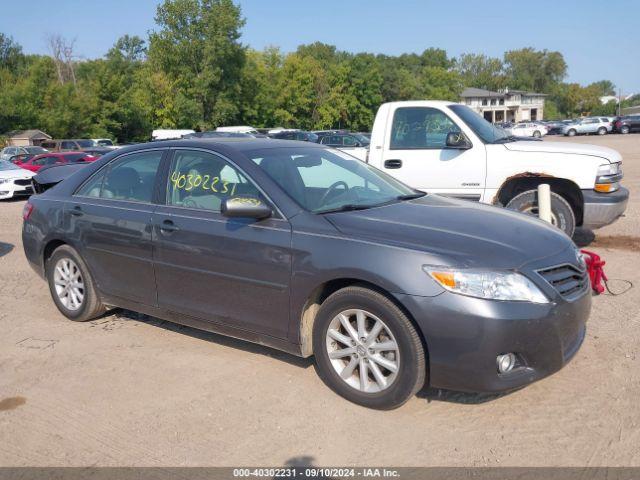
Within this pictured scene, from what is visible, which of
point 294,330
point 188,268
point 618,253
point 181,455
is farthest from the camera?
point 618,253

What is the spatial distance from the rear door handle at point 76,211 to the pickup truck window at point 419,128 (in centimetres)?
418

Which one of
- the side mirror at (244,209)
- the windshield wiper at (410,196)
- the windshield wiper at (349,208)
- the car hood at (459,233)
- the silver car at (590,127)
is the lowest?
the silver car at (590,127)

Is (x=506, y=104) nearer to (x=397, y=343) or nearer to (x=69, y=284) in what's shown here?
(x=69, y=284)

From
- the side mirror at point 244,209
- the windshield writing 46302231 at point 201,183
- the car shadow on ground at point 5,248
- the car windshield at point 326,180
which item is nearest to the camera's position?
the side mirror at point 244,209

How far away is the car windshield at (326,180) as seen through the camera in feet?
14.1

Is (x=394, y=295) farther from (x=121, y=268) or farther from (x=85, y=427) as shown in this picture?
(x=121, y=268)

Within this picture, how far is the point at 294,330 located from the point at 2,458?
1.82 meters

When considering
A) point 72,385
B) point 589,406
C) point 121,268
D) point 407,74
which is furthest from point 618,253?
point 407,74

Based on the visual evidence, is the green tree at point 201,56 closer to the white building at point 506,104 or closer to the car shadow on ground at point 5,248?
the car shadow on ground at point 5,248

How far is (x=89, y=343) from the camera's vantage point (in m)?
5.05

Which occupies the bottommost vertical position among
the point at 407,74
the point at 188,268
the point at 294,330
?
the point at 294,330

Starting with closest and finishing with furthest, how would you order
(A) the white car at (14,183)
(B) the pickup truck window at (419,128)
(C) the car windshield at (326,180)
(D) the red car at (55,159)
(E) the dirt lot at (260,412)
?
(E) the dirt lot at (260,412)
(C) the car windshield at (326,180)
(B) the pickup truck window at (419,128)
(A) the white car at (14,183)
(D) the red car at (55,159)

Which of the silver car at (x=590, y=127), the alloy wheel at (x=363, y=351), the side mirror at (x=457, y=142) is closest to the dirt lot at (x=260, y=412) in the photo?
the alloy wheel at (x=363, y=351)

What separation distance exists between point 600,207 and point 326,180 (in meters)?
3.93
